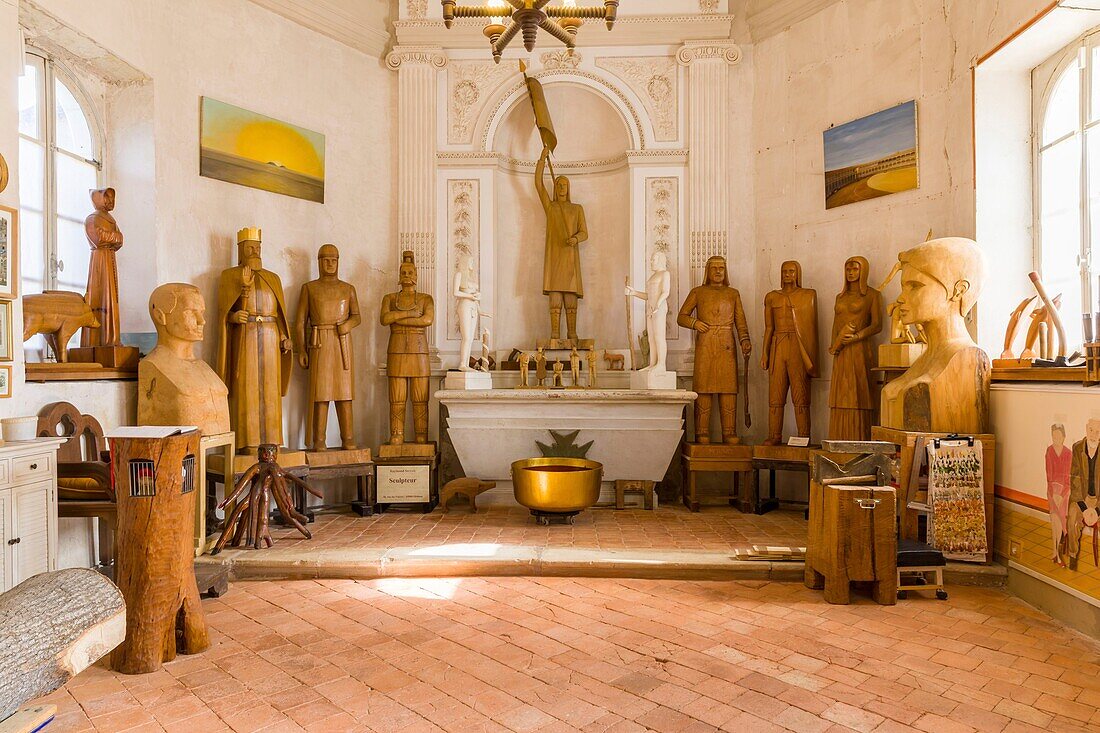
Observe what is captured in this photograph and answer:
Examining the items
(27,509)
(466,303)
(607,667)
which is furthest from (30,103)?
(607,667)

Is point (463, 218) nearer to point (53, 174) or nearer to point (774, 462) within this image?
point (53, 174)

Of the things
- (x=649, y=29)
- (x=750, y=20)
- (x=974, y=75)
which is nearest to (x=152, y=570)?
(x=974, y=75)

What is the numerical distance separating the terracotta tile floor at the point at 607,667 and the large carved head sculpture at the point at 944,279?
6.47 ft

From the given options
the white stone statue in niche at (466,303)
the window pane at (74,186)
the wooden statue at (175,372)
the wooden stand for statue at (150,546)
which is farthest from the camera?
the white stone statue in niche at (466,303)

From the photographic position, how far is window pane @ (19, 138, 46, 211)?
561cm

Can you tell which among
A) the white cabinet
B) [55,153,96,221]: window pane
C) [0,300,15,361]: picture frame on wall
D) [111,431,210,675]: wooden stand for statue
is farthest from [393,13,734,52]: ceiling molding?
[111,431,210,675]: wooden stand for statue

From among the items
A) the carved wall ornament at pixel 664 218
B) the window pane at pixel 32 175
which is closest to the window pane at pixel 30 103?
the window pane at pixel 32 175

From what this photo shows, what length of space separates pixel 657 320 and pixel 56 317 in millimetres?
5201

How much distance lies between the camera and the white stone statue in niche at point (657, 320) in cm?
739

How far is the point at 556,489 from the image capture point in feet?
20.7

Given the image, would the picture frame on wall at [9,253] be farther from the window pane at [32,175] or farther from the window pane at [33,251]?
the window pane at [32,175]

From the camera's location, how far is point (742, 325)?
768 cm

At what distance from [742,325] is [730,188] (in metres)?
1.75

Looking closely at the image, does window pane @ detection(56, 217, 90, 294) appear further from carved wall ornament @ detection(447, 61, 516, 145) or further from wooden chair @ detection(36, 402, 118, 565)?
carved wall ornament @ detection(447, 61, 516, 145)
